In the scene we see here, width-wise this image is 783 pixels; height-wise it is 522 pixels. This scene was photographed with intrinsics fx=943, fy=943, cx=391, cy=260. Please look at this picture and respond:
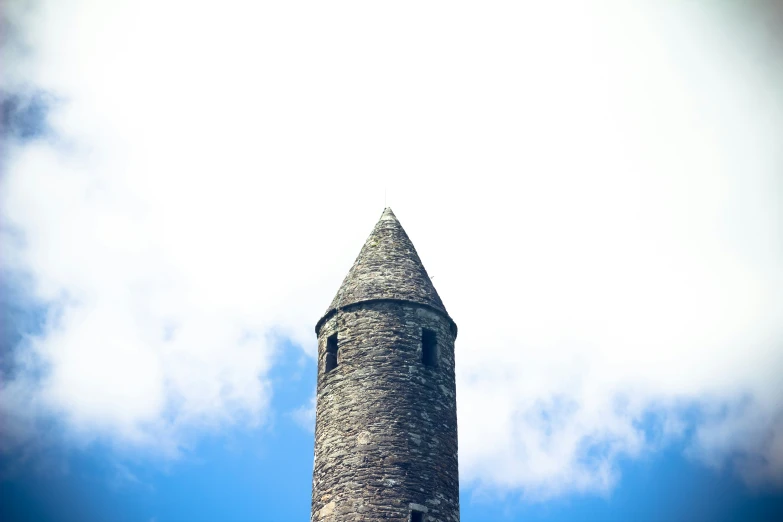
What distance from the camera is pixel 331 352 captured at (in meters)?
17.4

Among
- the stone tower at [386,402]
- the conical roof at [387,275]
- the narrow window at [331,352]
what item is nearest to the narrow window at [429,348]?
the stone tower at [386,402]

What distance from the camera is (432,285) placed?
18.4 meters

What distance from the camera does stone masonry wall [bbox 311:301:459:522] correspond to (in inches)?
599

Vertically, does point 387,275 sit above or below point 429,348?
above

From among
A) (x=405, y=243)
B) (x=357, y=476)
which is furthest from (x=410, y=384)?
(x=405, y=243)

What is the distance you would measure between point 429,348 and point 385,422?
6.67 ft

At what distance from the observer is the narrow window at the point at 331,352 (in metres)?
17.2

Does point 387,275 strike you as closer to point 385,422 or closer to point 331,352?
point 331,352

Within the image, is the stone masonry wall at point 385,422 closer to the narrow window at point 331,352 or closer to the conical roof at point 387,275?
the narrow window at point 331,352

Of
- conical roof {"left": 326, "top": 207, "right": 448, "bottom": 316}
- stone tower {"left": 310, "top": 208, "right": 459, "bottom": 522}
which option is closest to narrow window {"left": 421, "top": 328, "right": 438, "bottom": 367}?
stone tower {"left": 310, "top": 208, "right": 459, "bottom": 522}

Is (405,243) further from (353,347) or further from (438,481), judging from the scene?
(438,481)

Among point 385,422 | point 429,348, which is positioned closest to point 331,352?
→ point 429,348

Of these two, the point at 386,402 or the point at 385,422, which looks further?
the point at 386,402

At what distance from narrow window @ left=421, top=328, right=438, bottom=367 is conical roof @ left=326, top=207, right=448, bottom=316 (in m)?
0.60
